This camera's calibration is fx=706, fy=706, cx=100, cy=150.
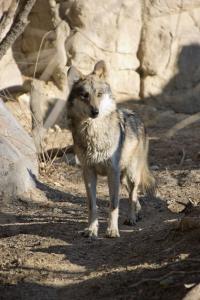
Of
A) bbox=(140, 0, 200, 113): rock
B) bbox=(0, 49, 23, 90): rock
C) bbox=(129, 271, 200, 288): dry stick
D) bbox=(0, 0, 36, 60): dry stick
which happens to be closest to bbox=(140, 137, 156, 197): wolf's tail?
bbox=(129, 271, 200, 288): dry stick

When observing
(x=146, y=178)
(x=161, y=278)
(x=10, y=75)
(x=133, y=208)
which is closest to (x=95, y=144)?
(x=133, y=208)

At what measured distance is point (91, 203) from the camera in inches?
278

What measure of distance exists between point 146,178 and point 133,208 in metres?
0.72

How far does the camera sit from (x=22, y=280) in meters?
5.46

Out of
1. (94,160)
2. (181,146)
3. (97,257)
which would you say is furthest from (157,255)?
(181,146)

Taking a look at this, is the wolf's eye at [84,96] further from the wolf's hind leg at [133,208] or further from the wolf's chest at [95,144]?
the wolf's hind leg at [133,208]


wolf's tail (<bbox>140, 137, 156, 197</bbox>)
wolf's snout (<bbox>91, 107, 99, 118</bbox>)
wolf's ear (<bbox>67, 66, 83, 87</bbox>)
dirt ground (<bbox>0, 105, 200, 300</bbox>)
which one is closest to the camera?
dirt ground (<bbox>0, 105, 200, 300</bbox>)

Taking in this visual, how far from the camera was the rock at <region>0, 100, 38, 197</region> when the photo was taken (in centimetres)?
841

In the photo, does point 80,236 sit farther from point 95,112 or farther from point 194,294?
point 194,294

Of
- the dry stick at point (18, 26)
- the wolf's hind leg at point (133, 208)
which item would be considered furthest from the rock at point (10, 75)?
the dry stick at point (18, 26)

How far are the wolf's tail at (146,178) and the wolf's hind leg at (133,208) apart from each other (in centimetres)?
35

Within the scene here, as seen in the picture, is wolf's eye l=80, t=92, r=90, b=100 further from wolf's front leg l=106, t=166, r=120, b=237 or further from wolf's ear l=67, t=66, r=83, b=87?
wolf's front leg l=106, t=166, r=120, b=237

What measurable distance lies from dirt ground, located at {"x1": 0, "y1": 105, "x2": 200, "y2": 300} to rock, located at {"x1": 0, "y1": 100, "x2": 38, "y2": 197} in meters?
0.18

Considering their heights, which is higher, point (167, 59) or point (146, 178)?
point (146, 178)
